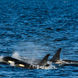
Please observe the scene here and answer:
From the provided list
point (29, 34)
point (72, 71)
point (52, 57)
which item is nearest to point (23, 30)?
point (29, 34)

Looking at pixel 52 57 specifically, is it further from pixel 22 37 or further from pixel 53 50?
pixel 22 37

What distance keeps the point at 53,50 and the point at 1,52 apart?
4483mm

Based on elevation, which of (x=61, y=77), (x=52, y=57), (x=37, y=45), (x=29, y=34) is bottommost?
(x=61, y=77)

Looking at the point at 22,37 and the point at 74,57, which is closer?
the point at 74,57

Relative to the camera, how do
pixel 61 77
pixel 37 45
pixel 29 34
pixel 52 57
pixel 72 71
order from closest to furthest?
1. pixel 61 77
2. pixel 72 71
3. pixel 52 57
4. pixel 37 45
5. pixel 29 34

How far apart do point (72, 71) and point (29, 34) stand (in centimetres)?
2121

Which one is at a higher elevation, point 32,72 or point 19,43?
point 19,43

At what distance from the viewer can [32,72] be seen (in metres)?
29.3

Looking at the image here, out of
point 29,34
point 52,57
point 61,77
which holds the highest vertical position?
point 29,34

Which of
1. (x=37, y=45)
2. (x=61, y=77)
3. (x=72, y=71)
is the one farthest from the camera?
(x=37, y=45)

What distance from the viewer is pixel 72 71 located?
30219mm

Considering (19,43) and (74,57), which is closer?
(74,57)

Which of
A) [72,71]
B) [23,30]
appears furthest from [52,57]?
[23,30]

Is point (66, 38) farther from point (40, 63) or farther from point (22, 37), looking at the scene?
point (40, 63)
